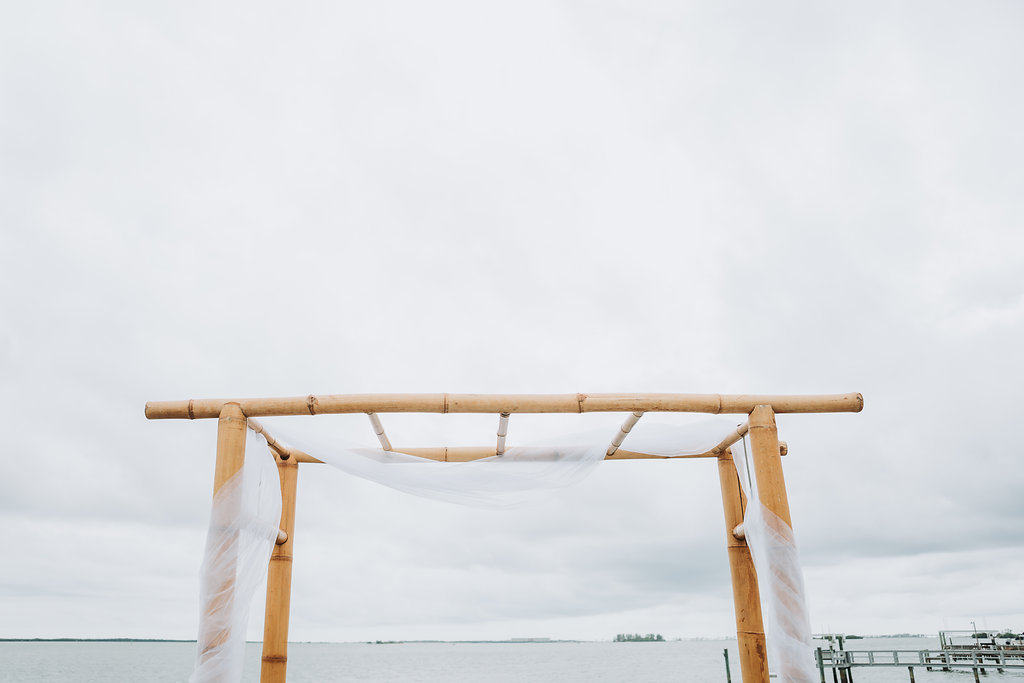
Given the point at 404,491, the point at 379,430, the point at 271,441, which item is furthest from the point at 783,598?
the point at 271,441

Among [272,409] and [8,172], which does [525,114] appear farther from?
[8,172]

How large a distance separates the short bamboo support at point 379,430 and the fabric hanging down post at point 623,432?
6.36ft

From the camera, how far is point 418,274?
37.7 ft

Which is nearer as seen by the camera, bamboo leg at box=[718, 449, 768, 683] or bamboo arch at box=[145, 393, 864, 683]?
bamboo arch at box=[145, 393, 864, 683]

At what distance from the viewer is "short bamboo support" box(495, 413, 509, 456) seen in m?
4.94

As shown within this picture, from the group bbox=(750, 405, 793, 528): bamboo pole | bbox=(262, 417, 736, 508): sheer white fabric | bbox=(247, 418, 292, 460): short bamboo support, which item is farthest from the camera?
bbox=(262, 417, 736, 508): sheer white fabric

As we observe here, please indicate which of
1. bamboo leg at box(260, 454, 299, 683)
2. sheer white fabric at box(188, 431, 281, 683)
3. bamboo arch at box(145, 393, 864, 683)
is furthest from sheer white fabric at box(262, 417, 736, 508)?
bamboo leg at box(260, 454, 299, 683)

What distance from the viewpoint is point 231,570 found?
4430mm

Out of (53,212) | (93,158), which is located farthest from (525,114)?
(53,212)

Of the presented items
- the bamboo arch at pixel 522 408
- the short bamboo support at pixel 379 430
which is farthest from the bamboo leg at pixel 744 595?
the short bamboo support at pixel 379 430

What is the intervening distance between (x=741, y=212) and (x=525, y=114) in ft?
12.2

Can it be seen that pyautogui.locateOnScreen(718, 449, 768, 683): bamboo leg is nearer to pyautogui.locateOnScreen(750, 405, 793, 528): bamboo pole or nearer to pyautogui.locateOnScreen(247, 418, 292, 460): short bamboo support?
pyautogui.locateOnScreen(750, 405, 793, 528): bamboo pole

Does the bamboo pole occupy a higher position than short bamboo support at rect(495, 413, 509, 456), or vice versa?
short bamboo support at rect(495, 413, 509, 456)

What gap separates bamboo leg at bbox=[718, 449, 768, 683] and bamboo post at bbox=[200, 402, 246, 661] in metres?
3.95
